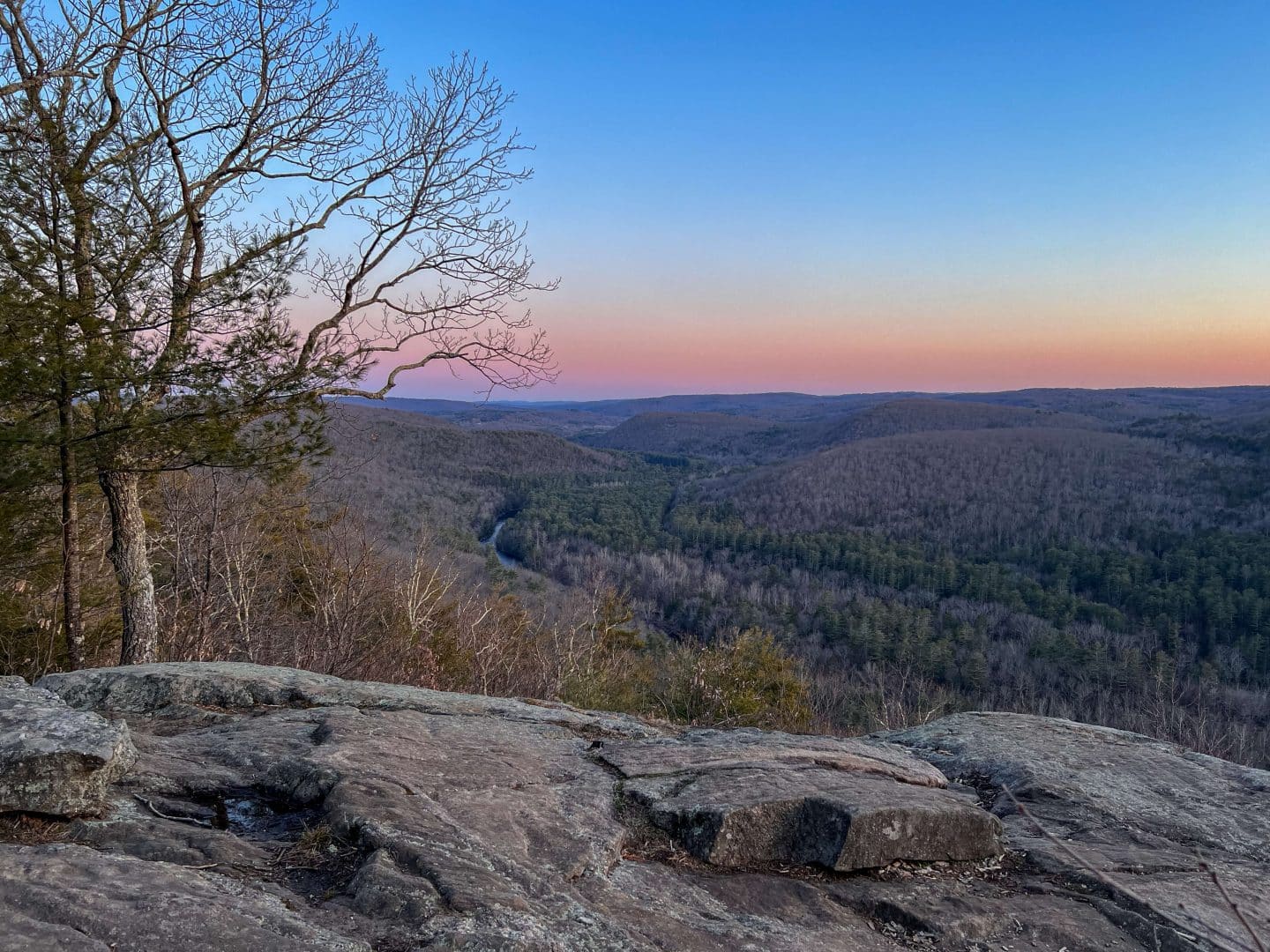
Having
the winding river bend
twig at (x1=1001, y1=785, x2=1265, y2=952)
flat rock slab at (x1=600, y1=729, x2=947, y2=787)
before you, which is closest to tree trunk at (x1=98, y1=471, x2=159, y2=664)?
flat rock slab at (x1=600, y1=729, x2=947, y2=787)

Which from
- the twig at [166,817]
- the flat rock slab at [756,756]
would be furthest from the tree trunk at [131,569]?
the flat rock slab at [756,756]

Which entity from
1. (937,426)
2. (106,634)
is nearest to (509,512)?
(106,634)

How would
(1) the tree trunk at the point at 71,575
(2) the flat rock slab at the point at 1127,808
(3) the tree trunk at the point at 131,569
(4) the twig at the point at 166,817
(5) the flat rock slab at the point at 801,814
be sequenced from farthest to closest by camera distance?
(3) the tree trunk at the point at 131,569
(1) the tree trunk at the point at 71,575
(5) the flat rock slab at the point at 801,814
(2) the flat rock slab at the point at 1127,808
(4) the twig at the point at 166,817

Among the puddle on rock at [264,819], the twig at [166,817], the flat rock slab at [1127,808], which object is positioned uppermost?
the twig at [166,817]

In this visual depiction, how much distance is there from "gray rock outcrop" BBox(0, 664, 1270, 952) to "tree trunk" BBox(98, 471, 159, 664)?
3643 mm

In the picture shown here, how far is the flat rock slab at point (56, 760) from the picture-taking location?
315 centimetres

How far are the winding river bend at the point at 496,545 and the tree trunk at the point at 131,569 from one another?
4841cm

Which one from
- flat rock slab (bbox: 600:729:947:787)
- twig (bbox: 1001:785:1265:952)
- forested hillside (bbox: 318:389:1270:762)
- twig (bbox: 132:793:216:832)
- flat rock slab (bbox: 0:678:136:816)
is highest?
twig (bbox: 1001:785:1265:952)

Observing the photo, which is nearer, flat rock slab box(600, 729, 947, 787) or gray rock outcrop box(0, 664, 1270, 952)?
gray rock outcrop box(0, 664, 1270, 952)

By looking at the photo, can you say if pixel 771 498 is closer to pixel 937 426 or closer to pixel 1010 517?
pixel 1010 517

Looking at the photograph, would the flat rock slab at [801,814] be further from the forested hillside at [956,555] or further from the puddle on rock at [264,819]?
the forested hillside at [956,555]

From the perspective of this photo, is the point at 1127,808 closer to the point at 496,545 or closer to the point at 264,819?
the point at 264,819

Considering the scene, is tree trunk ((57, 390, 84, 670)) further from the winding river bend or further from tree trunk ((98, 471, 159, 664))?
the winding river bend

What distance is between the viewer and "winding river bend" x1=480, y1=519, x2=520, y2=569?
61.4 metres
